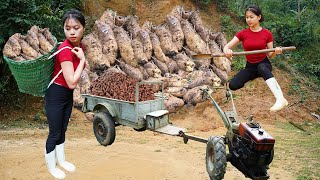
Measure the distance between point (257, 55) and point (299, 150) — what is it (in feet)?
16.7

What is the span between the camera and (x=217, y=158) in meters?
4.37

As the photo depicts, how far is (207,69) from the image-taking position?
14.5 meters

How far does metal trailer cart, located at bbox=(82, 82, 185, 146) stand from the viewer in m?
5.57

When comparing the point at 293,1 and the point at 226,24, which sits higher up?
the point at 293,1

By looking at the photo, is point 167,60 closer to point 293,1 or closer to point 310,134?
point 310,134

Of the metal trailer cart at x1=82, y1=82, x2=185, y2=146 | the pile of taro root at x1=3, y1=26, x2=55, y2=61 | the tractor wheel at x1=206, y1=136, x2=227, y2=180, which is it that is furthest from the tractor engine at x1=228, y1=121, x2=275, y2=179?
the pile of taro root at x1=3, y1=26, x2=55, y2=61

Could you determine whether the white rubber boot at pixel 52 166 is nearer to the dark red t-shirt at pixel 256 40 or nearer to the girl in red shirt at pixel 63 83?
the girl in red shirt at pixel 63 83

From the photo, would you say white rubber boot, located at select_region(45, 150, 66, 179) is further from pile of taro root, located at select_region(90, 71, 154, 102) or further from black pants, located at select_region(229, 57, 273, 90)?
black pants, located at select_region(229, 57, 273, 90)

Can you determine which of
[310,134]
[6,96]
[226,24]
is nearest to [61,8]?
[6,96]

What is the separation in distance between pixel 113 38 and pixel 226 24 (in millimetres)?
7061

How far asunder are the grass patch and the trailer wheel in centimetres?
385

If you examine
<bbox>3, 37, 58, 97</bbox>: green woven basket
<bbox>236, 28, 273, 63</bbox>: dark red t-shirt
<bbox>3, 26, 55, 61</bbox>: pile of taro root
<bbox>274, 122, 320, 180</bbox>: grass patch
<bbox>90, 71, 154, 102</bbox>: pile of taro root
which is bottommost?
<bbox>274, 122, 320, 180</bbox>: grass patch

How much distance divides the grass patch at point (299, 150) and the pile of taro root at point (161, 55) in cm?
310

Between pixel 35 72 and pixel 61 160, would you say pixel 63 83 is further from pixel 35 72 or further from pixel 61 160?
pixel 61 160
